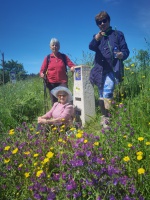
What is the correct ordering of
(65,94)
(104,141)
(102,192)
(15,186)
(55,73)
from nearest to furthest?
(102,192) → (15,186) → (104,141) → (65,94) → (55,73)

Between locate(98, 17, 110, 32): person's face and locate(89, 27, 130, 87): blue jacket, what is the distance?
0.10m

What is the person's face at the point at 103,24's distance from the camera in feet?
12.0

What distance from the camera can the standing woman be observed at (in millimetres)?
4871

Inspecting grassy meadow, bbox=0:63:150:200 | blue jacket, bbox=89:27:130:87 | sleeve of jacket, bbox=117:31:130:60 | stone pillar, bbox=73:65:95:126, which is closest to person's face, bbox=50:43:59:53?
stone pillar, bbox=73:65:95:126

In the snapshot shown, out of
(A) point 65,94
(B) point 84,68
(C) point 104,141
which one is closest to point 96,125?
(A) point 65,94

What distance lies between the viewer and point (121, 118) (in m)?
2.81

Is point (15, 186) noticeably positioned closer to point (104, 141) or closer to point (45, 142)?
point (45, 142)

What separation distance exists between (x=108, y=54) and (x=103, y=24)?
19.9 inches

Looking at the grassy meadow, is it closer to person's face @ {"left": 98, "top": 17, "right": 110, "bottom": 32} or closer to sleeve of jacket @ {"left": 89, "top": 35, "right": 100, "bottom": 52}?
sleeve of jacket @ {"left": 89, "top": 35, "right": 100, "bottom": 52}

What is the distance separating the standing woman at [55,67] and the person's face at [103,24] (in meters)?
1.30

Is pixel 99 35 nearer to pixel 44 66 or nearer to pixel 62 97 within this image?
pixel 62 97

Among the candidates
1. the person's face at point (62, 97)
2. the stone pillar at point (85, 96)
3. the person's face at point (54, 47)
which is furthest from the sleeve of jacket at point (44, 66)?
the person's face at point (62, 97)

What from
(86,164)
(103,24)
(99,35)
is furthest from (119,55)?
(86,164)

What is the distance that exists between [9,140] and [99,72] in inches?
77.6
